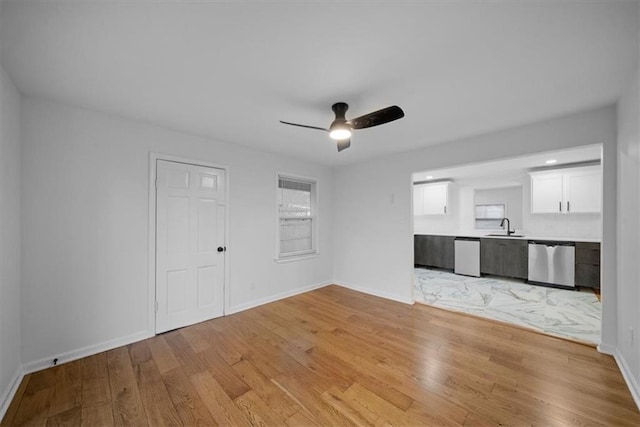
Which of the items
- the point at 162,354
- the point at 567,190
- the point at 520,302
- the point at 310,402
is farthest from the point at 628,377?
the point at 162,354

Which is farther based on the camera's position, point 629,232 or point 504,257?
point 504,257

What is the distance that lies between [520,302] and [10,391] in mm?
5947

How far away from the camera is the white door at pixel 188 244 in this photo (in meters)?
2.94

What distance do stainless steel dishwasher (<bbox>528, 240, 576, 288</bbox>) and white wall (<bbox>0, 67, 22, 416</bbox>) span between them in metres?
7.20

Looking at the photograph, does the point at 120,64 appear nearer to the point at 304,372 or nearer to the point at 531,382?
the point at 304,372

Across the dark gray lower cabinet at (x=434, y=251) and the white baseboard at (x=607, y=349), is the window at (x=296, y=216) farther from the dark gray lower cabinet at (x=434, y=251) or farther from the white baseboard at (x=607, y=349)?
the white baseboard at (x=607, y=349)

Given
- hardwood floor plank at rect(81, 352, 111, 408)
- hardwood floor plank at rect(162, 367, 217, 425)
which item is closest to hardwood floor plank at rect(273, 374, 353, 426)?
hardwood floor plank at rect(162, 367, 217, 425)

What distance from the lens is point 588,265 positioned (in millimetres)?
4332

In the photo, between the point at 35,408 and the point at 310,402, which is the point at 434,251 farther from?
the point at 35,408

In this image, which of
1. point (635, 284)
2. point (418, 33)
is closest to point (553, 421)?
point (635, 284)

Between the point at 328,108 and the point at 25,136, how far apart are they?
9.19 ft

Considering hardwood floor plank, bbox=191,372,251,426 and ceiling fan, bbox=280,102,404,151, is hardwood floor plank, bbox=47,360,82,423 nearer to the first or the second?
hardwood floor plank, bbox=191,372,251,426

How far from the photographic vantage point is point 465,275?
18.4 ft

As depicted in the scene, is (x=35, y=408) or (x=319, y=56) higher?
(x=319, y=56)
